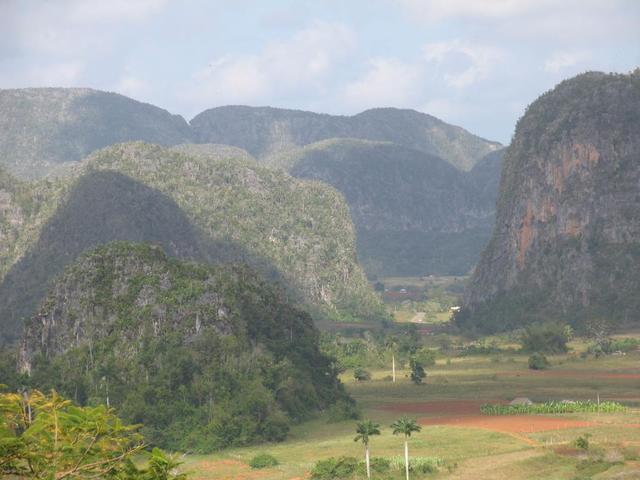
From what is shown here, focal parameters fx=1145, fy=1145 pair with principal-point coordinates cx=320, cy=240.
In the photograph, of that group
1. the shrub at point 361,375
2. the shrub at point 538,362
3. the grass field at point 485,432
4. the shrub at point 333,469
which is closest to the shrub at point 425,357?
the shrub at point 361,375

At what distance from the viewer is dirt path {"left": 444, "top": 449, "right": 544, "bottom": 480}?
67.7m

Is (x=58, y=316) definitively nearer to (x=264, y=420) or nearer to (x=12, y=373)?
(x=12, y=373)

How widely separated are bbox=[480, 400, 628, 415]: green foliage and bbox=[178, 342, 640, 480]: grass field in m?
1.51

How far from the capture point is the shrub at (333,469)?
68500 mm

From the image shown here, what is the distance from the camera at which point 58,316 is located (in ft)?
375

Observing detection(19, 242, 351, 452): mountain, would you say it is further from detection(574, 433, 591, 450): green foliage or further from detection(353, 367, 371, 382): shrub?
detection(574, 433, 591, 450): green foliage

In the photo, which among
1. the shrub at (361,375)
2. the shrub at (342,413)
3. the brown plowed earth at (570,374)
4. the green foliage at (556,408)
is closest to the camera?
the green foliage at (556,408)

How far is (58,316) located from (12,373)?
35.7 ft

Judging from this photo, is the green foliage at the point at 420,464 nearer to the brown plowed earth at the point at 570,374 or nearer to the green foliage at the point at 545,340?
the brown plowed earth at the point at 570,374

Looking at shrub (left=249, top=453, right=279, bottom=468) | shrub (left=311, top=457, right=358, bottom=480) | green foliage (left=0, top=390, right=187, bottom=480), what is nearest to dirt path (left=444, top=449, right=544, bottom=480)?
shrub (left=311, top=457, right=358, bottom=480)

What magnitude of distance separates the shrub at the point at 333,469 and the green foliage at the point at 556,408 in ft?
100

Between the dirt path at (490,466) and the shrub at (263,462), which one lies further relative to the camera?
the shrub at (263,462)

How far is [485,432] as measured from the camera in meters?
85.3

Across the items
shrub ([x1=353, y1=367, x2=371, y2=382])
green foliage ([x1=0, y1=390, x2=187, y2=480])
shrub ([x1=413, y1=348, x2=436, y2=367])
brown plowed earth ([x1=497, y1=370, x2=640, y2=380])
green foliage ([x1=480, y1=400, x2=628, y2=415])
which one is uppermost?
green foliage ([x1=0, y1=390, x2=187, y2=480])
